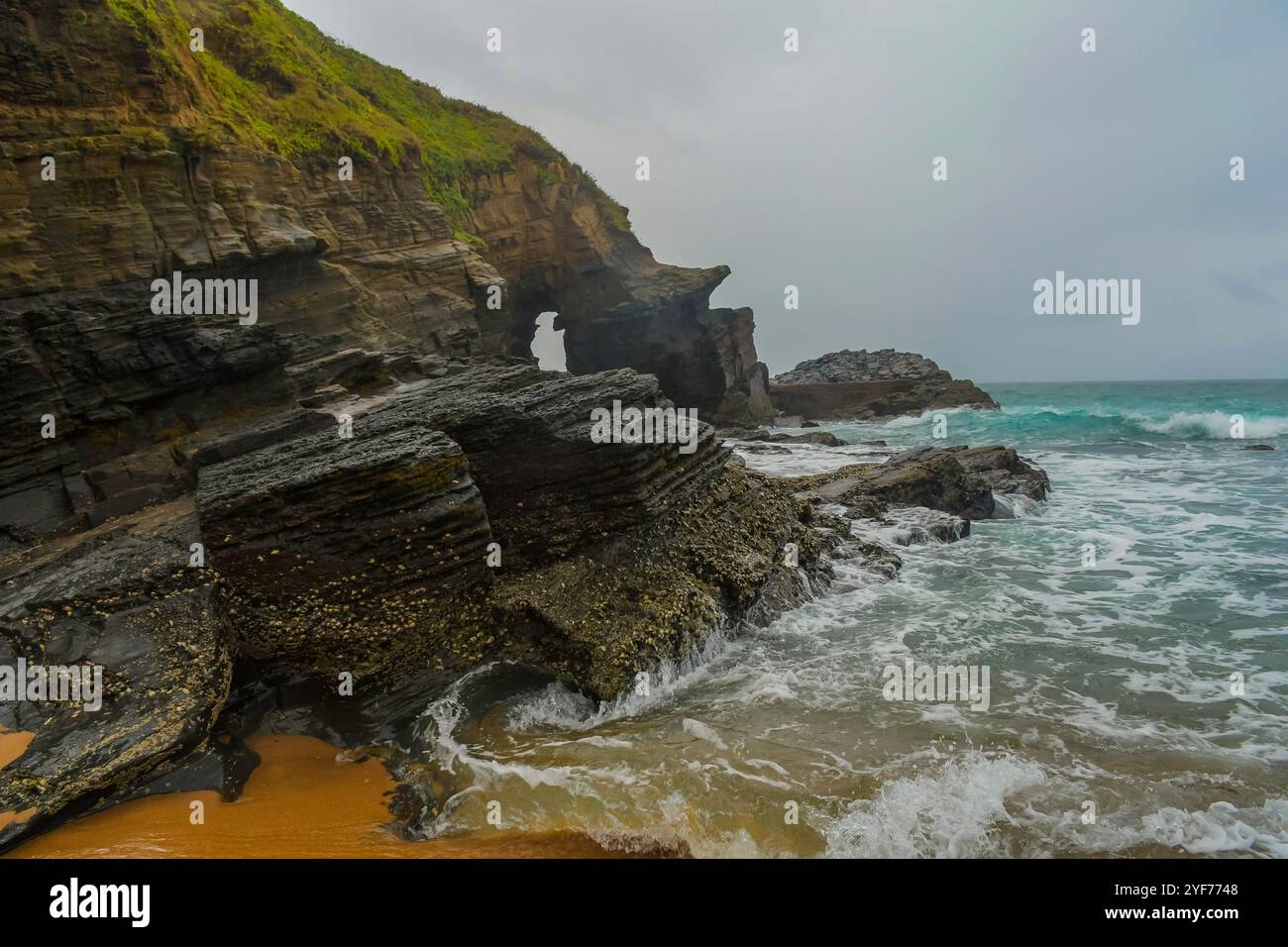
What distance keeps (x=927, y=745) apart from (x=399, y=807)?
16.1 feet

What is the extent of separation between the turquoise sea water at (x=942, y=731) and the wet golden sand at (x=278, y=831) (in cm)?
31

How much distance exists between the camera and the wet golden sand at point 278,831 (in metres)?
4.50

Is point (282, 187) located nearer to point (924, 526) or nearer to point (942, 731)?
point (924, 526)

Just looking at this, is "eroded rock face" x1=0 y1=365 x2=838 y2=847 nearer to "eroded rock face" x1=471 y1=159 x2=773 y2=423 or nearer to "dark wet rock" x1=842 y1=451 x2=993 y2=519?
"dark wet rock" x1=842 y1=451 x2=993 y2=519

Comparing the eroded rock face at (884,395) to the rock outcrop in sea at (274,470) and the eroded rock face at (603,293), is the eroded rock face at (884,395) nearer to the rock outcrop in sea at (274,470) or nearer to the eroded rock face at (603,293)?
the eroded rock face at (603,293)

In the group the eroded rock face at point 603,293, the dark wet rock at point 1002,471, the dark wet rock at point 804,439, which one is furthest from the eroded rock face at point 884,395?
the dark wet rock at point 1002,471

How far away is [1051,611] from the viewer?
31.0 ft

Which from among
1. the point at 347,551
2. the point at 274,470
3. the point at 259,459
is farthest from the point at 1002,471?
the point at 259,459

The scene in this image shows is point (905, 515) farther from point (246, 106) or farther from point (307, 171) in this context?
point (246, 106)

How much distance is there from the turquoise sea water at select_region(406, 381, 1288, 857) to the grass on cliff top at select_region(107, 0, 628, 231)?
18.5m

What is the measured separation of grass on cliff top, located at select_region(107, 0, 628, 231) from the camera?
16656mm

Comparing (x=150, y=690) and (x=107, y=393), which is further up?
(x=107, y=393)

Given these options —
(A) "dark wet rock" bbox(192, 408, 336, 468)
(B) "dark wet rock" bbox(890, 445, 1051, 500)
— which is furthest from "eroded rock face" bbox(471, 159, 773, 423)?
(B) "dark wet rock" bbox(890, 445, 1051, 500)
